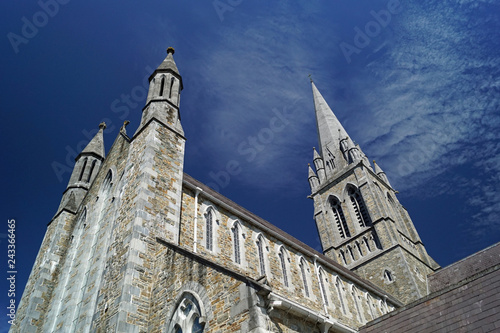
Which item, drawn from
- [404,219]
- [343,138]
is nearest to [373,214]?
[404,219]

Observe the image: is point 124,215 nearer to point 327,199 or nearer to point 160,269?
point 160,269

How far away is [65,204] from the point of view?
16.6 m

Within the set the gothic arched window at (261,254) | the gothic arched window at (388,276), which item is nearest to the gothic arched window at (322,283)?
the gothic arched window at (261,254)

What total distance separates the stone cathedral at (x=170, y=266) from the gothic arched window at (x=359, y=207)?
7.06 m

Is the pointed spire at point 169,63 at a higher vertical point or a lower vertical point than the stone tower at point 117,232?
higher

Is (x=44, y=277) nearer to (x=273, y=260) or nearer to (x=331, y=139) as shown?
(x=273, y=260)

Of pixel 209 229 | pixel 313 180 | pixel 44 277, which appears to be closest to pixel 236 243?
pixel 209 229

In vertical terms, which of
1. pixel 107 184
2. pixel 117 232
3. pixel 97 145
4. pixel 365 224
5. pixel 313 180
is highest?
pixel 313 180

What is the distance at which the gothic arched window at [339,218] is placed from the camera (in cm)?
3269

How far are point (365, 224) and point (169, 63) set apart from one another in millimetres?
23161

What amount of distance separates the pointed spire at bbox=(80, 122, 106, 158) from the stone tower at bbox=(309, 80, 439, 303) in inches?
854

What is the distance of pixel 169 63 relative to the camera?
15.8 meters

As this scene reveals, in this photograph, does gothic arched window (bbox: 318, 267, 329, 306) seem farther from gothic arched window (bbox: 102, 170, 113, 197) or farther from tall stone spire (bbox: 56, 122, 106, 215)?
tall stone spire (bbox: 56, 122, 106, 215)

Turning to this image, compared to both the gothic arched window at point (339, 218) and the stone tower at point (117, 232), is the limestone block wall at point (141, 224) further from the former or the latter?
the gothic arched window at point (339, 218)
